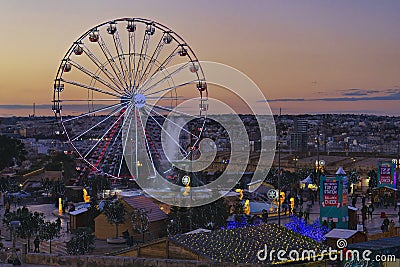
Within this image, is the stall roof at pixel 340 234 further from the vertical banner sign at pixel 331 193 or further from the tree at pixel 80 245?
the tree at pixel 80 245

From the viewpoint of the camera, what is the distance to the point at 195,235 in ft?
43.3

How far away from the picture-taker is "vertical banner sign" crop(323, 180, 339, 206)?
22766 millimetres

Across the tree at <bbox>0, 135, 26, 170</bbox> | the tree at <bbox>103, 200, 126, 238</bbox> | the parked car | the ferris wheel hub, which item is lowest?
the parked car

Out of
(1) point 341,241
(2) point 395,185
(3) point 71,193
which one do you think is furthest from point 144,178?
(1) point 341,241

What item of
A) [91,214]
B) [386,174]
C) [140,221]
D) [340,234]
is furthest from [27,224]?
[386,174]

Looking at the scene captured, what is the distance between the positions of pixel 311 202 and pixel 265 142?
41.6 meters

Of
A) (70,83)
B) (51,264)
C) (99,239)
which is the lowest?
(99,239)

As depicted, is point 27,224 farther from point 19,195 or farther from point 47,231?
point 19,195

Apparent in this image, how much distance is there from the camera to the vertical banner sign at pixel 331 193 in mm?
22766

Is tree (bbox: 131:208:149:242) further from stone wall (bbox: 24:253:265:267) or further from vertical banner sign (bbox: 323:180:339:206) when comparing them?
stone wall (bbox: 24:253:265:267)

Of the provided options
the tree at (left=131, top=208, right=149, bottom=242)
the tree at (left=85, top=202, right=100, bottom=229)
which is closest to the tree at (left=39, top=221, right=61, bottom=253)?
the tree at (left=131, top=208, right=149, bottom=242)

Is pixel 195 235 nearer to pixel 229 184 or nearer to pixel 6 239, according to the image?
pixel 6 239

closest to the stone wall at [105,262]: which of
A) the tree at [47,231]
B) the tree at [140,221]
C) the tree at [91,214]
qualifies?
the tree at [47,231]

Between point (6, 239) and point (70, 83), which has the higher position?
point (70, 83)
